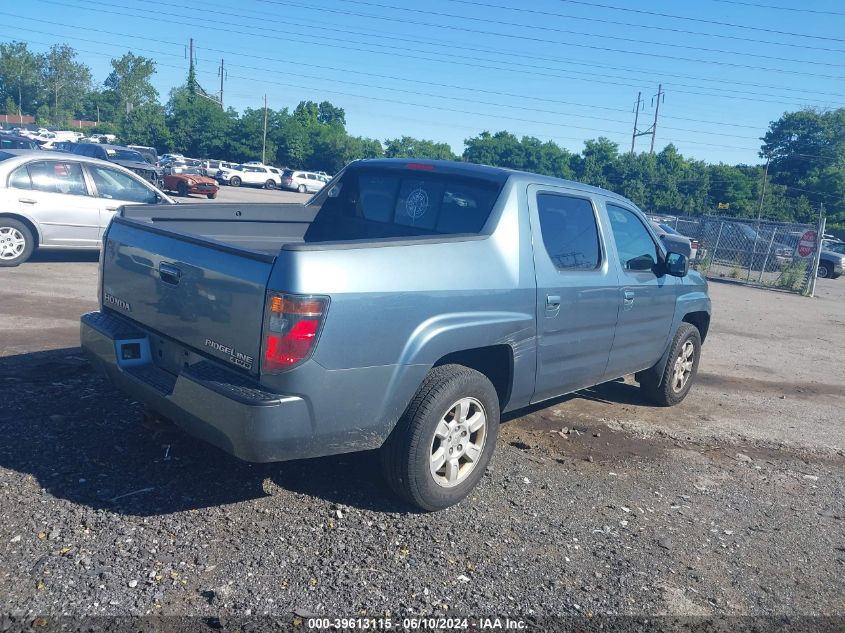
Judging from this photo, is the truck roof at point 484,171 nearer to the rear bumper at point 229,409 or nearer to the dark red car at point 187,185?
the rear bumper at point 229,409

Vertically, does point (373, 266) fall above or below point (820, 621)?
above

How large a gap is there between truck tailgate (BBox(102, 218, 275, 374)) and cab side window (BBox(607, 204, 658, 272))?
124 inches

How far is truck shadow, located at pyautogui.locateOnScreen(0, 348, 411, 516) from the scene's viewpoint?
4.10 m

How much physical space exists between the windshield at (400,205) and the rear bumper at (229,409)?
5.95ft

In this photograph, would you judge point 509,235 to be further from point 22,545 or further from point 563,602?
point 22,545

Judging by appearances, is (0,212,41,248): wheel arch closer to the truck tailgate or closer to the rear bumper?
the truck tailgate

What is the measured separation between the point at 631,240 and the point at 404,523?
3.10 m

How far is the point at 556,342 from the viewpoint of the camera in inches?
193

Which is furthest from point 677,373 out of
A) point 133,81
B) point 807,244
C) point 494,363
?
point 133,81

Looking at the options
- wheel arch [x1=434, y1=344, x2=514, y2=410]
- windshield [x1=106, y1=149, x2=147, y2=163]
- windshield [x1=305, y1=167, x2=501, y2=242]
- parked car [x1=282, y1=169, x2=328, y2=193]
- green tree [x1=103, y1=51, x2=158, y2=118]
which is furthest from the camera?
green tree [x1=103, y1=51, x2=158, y2=118]

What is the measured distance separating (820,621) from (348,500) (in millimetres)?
2459

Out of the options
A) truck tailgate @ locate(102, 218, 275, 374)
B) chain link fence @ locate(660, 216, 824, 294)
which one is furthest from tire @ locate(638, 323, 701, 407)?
chain link fence @ locate(660, 216, 824, 294)

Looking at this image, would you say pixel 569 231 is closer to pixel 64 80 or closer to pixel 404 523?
pixel 404 523

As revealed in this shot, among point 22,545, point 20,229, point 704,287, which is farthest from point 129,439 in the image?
point 20,229
